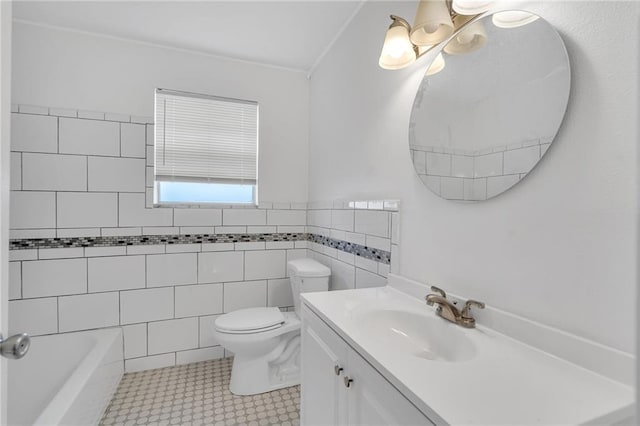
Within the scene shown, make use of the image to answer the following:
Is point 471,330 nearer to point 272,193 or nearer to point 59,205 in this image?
point 272,193

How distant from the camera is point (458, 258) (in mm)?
1152

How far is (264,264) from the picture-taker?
2512mm

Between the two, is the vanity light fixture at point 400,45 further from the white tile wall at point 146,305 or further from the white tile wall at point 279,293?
the white tile wall at point 146,305

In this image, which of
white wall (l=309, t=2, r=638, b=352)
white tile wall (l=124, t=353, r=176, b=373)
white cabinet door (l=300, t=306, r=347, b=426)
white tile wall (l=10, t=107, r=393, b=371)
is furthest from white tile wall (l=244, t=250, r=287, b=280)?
white wall (l=309, t=2, r=638, b=352)

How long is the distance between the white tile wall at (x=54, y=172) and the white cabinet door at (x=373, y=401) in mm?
2139

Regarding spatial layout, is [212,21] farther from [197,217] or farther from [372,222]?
[372,222]

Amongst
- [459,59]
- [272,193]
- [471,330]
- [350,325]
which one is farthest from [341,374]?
[272,193]

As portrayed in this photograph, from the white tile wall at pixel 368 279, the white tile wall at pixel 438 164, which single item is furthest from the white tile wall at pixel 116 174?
the white tile wall at pixel 438 164

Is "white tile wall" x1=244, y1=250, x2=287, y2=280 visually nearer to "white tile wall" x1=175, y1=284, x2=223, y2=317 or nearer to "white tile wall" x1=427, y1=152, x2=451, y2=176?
"white tile wall" x1=175, y1=284, x2=223, y2=317

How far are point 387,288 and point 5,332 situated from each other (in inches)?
51.3

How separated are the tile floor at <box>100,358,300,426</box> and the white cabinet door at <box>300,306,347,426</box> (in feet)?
1.87

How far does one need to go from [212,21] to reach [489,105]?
1.77 meters

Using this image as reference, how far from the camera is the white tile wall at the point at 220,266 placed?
2.35 m

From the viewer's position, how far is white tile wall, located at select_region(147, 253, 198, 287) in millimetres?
2230
